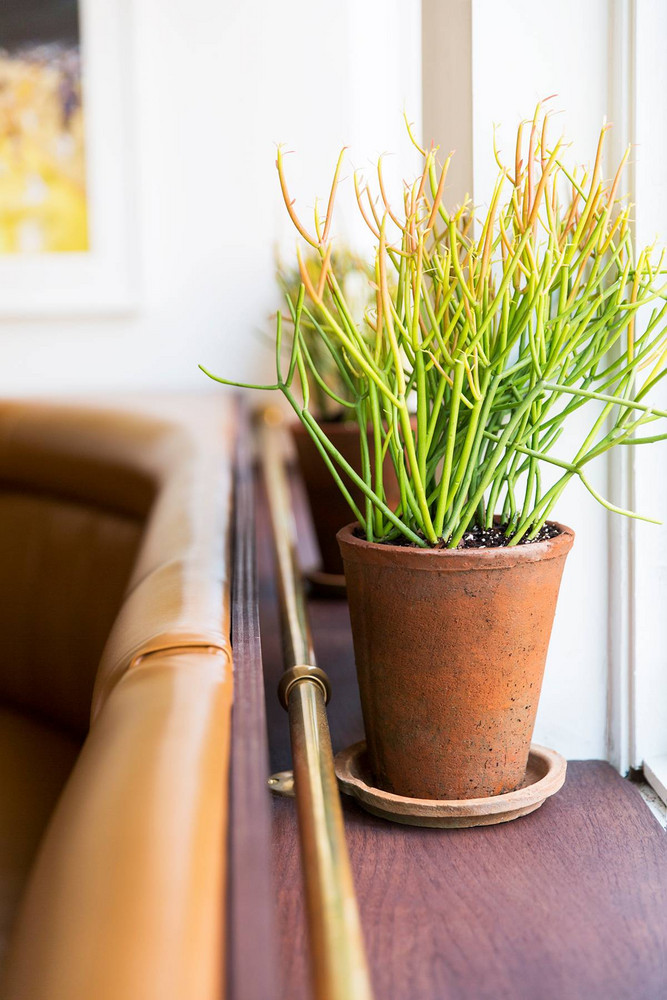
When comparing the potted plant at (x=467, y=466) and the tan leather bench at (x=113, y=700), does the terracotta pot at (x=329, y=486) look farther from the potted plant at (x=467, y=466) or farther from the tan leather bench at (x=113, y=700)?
the potted plant at (x=467, y=466)

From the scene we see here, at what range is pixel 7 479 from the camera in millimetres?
1367

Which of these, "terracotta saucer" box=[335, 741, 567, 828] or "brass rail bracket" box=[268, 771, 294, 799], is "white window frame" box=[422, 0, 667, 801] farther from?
"brass rail bracket" box=[268, 771, 294, 799]

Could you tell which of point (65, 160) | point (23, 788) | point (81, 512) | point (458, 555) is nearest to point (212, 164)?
point (65, 160)

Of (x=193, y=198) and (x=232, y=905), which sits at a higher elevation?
(x=193, y=198)

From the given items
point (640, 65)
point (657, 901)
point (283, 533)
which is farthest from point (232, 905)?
point (283, 533)

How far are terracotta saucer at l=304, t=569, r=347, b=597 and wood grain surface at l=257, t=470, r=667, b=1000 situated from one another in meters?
0.57

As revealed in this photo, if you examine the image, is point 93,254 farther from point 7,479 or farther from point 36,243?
point 7,479

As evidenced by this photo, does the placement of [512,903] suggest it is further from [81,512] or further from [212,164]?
[212,164]

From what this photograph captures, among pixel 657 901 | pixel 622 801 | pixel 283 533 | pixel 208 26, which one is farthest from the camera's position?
pixel 208 26

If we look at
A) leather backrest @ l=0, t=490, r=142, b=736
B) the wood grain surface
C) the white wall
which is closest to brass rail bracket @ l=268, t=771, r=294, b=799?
the wood grain surface

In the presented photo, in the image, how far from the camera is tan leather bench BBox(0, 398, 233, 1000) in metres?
0.32

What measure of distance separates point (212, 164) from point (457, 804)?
2.19m

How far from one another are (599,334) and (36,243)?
2170mm

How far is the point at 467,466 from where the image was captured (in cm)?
60
